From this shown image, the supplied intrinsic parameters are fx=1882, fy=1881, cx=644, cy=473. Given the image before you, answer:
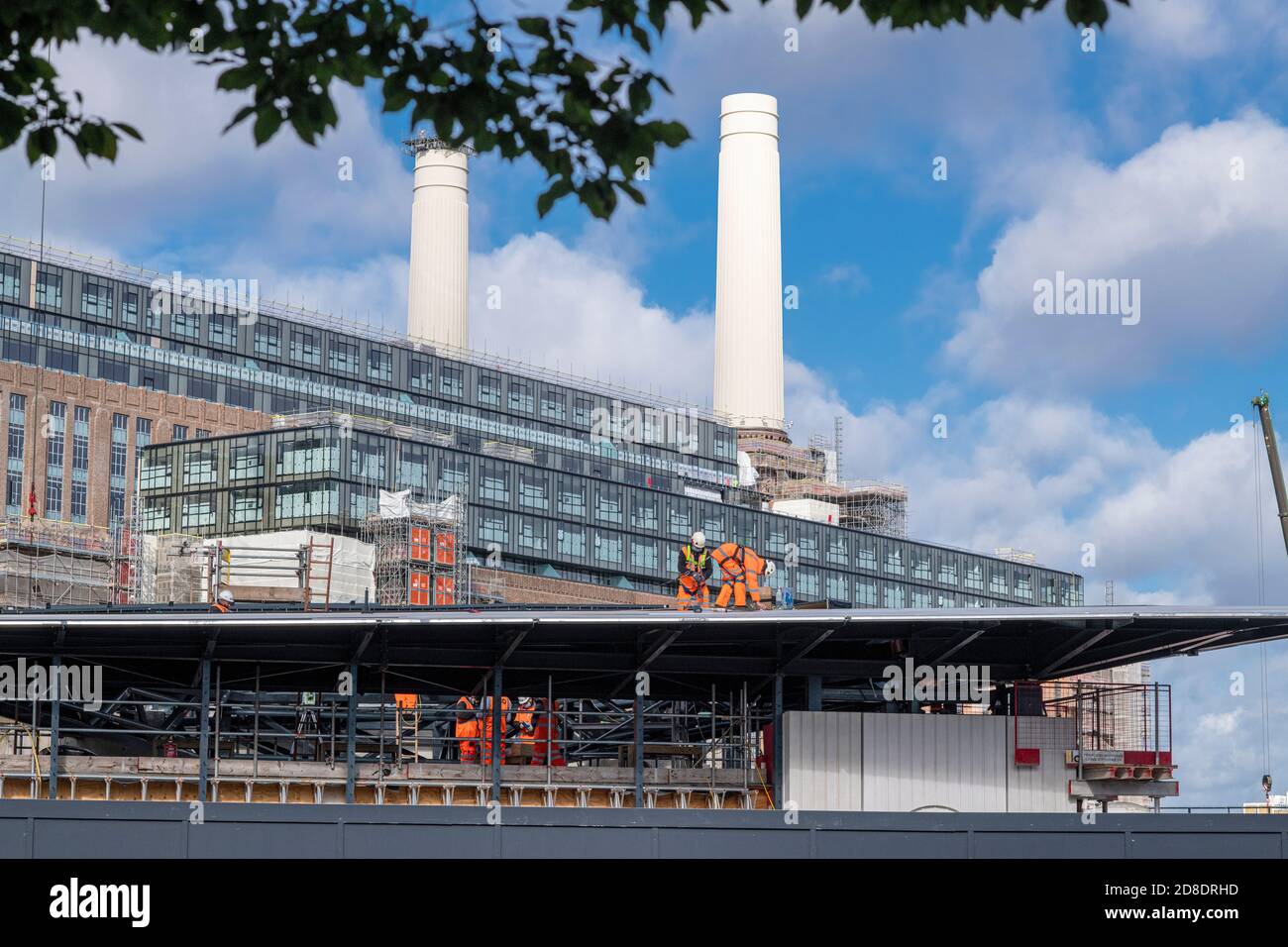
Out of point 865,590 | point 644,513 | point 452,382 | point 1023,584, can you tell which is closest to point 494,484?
point 644,513

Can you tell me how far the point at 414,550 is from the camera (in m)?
121

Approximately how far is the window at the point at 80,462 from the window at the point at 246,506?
10359 mm

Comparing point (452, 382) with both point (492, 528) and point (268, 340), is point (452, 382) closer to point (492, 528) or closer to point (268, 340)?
point (268, 340)

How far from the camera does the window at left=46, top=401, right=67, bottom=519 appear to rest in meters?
131

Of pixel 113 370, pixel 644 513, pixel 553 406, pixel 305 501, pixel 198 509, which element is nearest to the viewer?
pixel 305 501

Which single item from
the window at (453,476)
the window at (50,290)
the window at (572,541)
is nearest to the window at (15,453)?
the window at (50,290)

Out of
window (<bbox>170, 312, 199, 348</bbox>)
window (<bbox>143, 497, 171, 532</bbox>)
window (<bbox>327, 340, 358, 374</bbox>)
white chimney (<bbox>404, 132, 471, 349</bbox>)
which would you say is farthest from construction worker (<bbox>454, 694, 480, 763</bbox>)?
white chimney (<bbox>404, 132, 471, 349</bbox>)

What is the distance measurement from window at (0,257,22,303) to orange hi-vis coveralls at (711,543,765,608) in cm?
10347

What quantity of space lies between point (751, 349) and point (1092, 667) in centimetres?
15117

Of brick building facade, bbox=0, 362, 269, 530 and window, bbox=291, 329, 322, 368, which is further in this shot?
window, bbox=291, 329, 322, 368

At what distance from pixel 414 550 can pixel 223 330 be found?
35.8 m

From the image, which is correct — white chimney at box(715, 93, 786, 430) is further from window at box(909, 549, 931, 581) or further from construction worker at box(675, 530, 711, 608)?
construction worker at box(675, 530, 711, 608)

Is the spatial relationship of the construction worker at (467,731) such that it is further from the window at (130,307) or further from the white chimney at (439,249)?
the white chimney at (439,249)
